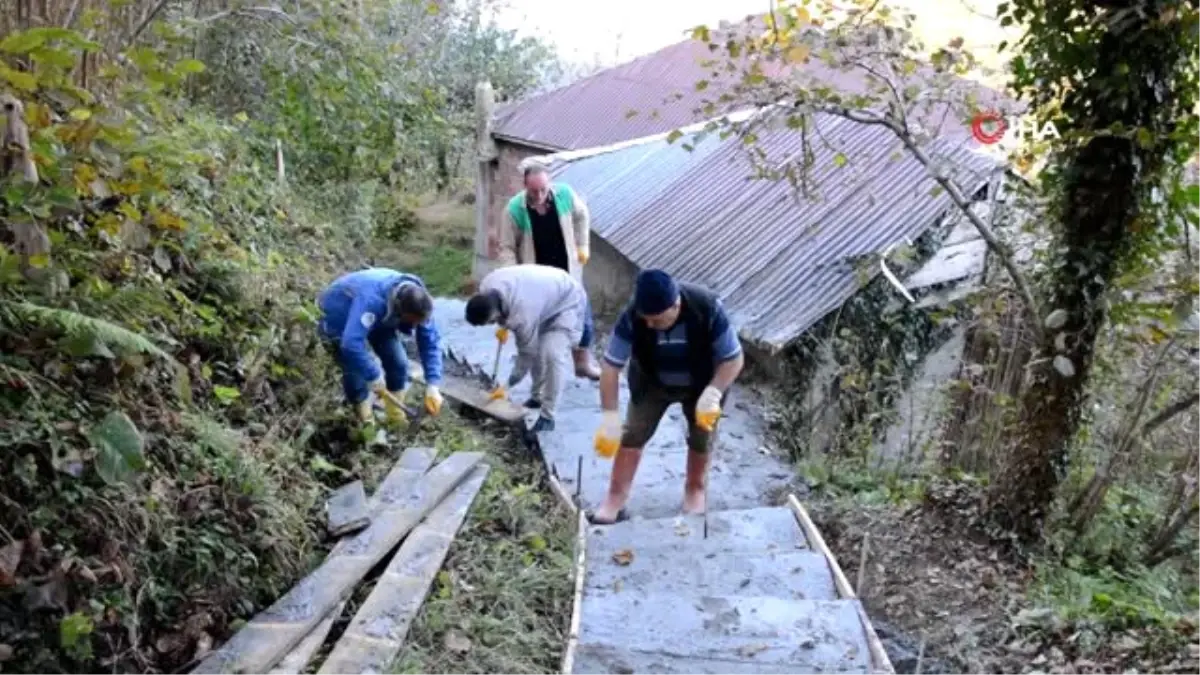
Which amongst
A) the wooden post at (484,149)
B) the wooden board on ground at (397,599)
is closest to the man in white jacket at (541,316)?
the wooden board on ground at (397,599)

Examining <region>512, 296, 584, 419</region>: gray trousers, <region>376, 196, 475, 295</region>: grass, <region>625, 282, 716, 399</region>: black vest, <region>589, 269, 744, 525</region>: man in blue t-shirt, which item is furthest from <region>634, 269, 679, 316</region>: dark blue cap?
<region>376, 196, 475, 295</region>: grass

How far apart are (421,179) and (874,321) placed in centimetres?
1180

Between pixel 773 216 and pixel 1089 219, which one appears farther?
pixel 773 216

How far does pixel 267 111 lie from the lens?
35.9 feet

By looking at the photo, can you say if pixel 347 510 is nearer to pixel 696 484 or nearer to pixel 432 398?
pixel 432 398

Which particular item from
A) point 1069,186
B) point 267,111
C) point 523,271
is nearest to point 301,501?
point 523,271

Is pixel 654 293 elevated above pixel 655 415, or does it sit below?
above

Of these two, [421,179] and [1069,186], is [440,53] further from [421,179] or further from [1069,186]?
[1069,186]

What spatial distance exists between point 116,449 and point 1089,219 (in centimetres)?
426

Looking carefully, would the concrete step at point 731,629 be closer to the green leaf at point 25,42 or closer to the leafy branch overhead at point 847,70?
the leafy branch overhead at point 847,70

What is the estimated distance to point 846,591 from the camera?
14.4 ft

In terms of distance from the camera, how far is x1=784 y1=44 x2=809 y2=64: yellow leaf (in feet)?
17.6

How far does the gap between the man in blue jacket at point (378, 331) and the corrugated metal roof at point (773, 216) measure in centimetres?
285

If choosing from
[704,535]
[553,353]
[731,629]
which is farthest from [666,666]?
[553,353]
